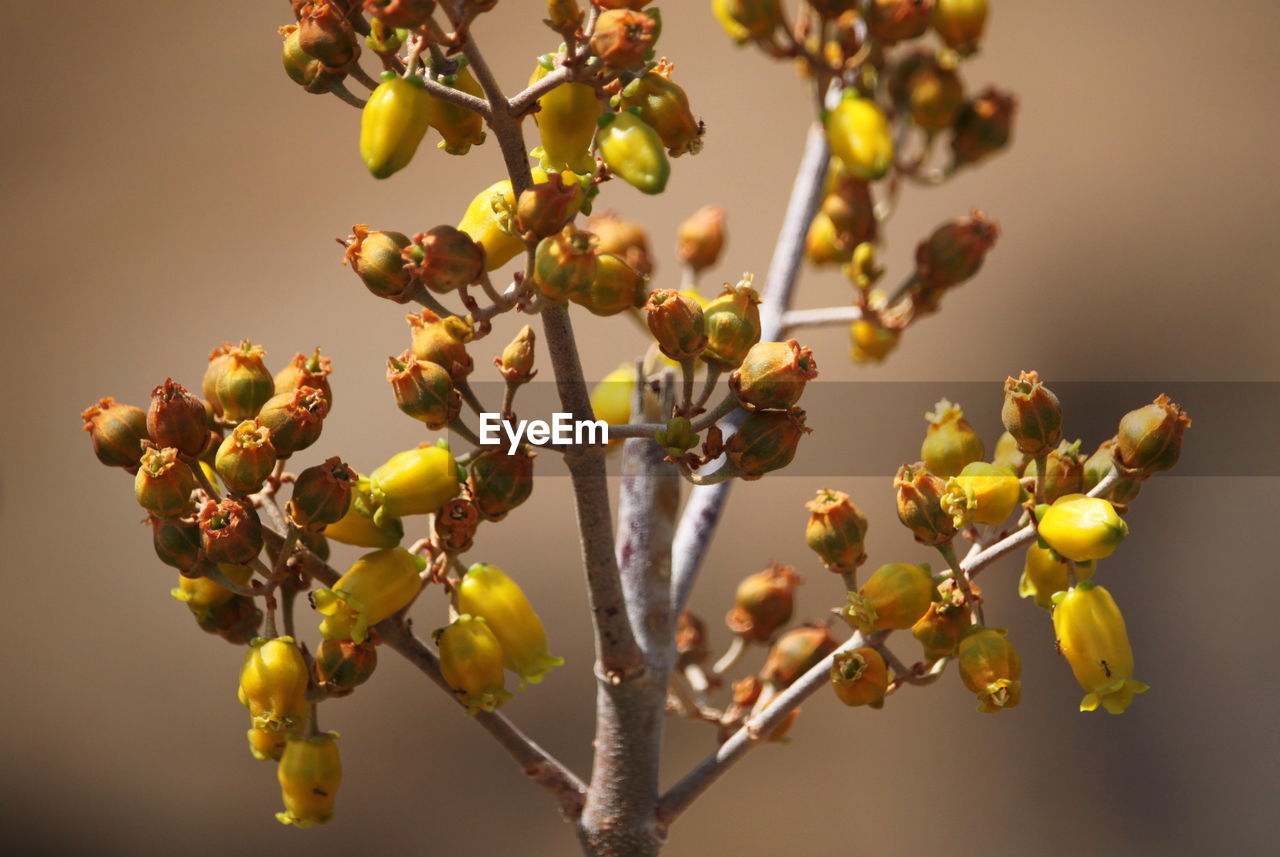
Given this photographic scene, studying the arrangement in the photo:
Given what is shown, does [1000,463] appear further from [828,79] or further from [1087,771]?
[1087,771]

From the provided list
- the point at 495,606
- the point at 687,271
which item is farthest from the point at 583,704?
the point at 495,606

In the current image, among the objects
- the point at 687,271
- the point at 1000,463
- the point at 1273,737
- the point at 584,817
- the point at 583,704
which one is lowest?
the point at 1273,737

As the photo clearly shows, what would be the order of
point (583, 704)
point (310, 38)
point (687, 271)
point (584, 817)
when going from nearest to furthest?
1. point (310, 38)
2. point (584, 817)
3. point (687, 271)
4. point (583, 704)

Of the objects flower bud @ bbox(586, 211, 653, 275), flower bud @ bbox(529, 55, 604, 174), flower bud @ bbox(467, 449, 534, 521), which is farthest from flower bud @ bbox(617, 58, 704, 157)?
flower bud @ bbox(586, 211, 653, 275)

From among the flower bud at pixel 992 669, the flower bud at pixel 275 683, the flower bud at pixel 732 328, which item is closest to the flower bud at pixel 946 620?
the flower bud at pixel 992 669

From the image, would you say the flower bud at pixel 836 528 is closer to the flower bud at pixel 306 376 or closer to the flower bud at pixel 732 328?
the flower bud at pixel 732 328

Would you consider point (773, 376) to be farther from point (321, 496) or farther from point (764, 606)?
point (764, 606)

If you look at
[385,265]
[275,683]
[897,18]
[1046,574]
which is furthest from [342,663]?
[897,18]

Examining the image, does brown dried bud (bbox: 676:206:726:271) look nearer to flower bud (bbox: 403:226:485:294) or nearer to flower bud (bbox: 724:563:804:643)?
flower bud (bbox: 724:563:804:643)
